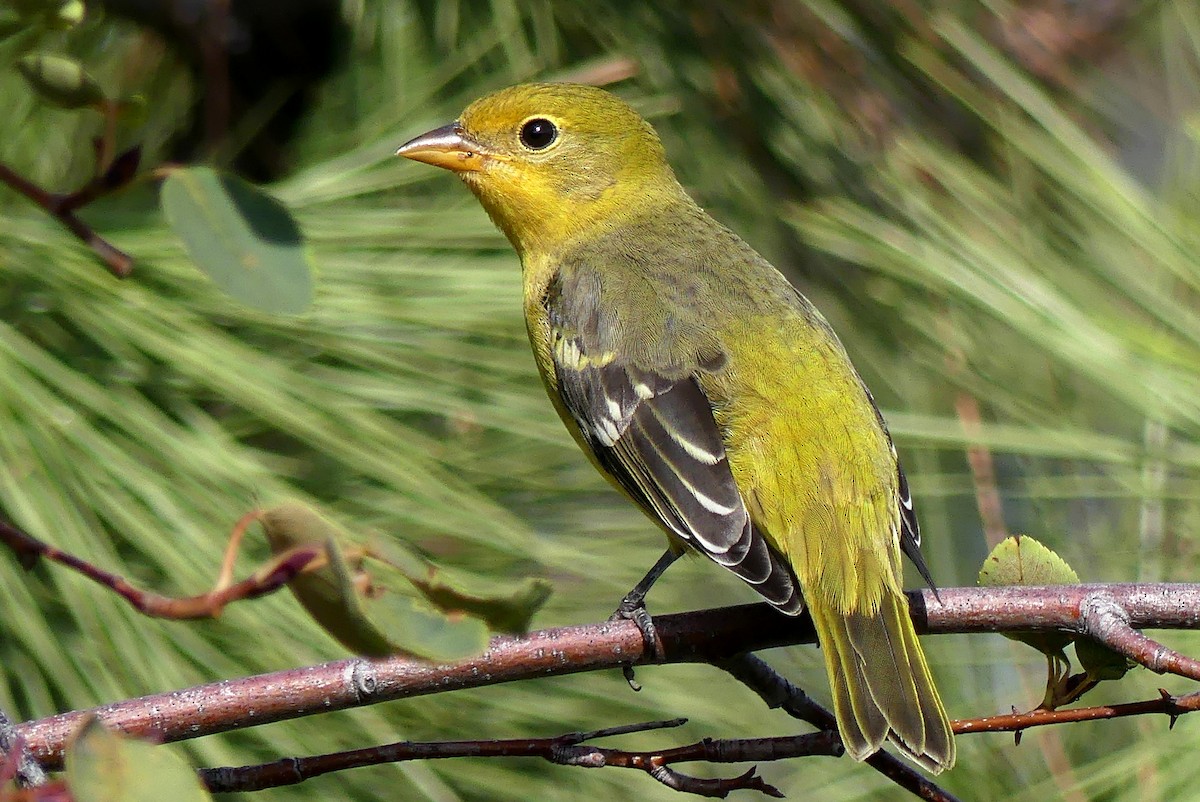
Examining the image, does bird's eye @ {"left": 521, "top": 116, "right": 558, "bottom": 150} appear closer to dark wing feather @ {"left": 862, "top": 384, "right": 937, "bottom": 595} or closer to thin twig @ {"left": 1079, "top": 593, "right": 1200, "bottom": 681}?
dark wing feather @ {"left": 862, "top": 384, "right": 937, "bottom": 595}

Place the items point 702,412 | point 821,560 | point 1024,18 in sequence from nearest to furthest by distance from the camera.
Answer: point 821,560 → point 702,412 → point 1024,18

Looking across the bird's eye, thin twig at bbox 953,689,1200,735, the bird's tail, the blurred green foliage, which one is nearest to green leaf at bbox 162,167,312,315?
the blurred green foliage

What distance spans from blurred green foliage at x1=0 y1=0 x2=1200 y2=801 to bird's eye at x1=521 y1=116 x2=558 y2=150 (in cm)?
12

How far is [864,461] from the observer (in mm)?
2592

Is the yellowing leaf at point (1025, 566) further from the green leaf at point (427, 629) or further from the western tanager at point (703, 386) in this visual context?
the green leaf at point (427, 629)

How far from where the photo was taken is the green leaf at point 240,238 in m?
1.55

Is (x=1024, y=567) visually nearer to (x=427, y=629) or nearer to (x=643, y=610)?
(x=643, y=610)

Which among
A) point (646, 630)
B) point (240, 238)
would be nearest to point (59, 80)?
point (240, 238)

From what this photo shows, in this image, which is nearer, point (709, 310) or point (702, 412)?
point (702, 412)

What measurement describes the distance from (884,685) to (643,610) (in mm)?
401

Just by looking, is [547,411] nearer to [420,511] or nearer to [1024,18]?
[420,511]

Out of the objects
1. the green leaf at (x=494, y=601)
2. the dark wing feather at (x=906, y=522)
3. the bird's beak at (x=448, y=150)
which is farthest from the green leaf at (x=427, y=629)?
the bird's beak at (x=448, y=150)

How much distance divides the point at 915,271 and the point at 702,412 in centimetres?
53

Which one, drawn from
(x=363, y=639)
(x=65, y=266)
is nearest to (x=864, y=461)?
(x=65, y=266)
